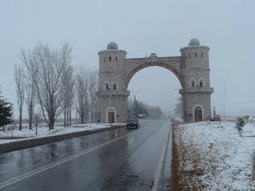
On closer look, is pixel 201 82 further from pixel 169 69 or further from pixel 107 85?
pixel 107 85

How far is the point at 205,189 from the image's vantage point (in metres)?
6.22

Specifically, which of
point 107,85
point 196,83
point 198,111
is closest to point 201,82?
point 196,83

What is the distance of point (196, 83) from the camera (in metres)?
52.5

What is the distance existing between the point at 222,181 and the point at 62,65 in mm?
28499

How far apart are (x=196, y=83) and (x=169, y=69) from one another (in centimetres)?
615

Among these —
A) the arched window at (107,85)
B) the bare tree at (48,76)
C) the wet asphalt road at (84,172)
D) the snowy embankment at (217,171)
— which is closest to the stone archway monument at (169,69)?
the arched window at (107,85)

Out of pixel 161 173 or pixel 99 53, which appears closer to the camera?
pixel 161 173

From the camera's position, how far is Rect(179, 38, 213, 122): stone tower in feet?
171

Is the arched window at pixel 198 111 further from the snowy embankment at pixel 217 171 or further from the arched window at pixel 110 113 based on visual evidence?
the snowy embankment at pixel 217 171

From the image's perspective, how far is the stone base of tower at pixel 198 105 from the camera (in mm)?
52344

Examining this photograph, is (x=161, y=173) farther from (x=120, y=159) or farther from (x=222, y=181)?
(x=120, y=159)

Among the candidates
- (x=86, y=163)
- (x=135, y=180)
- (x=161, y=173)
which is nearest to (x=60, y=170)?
(x=86, y=163)

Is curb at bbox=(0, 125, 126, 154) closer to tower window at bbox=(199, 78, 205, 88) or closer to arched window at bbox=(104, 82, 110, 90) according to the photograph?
arched window at bbox=(104, 82, 110, 90)

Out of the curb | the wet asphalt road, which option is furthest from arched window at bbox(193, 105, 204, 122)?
the wet asphalt road
